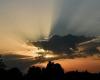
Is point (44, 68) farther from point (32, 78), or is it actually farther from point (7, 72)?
point (7, 72)

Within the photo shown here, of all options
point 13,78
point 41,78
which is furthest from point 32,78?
point 13,78

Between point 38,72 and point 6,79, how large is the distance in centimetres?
2406

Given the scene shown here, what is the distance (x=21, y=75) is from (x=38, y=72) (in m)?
12.5

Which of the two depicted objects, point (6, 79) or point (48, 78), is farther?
point (48, 78)

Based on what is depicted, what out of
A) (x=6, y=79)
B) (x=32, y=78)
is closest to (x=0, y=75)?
(x=6, y=79)

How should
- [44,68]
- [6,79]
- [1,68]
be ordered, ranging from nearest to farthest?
1. [6,79]
2. [1,68]
3. [44,68]

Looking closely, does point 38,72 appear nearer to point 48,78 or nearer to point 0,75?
point 48,78

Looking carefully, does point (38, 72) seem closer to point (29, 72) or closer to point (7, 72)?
point (29, 72)

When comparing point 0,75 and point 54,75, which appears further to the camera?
point 54,75

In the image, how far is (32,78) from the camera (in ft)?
635

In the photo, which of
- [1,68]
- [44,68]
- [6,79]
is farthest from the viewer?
[44,68]

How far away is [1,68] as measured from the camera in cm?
18700

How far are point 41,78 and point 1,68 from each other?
47.5ft

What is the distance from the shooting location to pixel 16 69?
7426 inches
